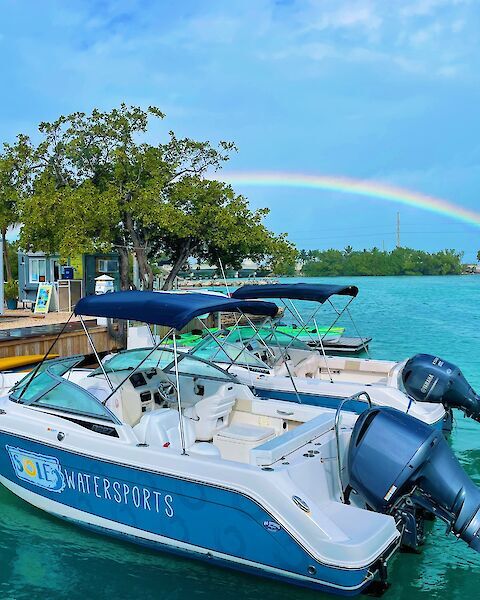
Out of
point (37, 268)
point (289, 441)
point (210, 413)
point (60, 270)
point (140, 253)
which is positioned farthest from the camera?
point (37, 268)

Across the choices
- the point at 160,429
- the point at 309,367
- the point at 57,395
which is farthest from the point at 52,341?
the point at 160,429

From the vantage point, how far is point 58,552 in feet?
19.4

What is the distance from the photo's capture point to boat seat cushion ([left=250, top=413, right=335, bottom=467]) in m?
4.95

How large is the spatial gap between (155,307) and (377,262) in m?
145

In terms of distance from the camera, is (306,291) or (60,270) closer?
(306,291)

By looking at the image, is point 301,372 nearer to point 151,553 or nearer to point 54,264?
point 151,553

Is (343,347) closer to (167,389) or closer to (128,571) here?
(167,389)

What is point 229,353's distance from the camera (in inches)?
417

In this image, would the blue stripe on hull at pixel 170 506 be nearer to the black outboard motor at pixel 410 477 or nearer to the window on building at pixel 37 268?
the black outboard motor at pixel 410 477

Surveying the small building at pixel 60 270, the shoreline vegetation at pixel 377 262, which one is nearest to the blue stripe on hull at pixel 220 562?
the small building at pixel 60 270

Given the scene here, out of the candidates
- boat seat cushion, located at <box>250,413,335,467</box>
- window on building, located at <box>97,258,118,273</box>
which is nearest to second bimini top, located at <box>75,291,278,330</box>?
boat seat cushion, located at <box>250,413,335,467</box>

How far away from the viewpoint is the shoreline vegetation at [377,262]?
141 metres

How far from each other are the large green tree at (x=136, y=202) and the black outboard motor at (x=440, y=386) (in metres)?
14.3

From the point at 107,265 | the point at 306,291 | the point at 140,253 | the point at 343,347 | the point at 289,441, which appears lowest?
the point at 343,347
